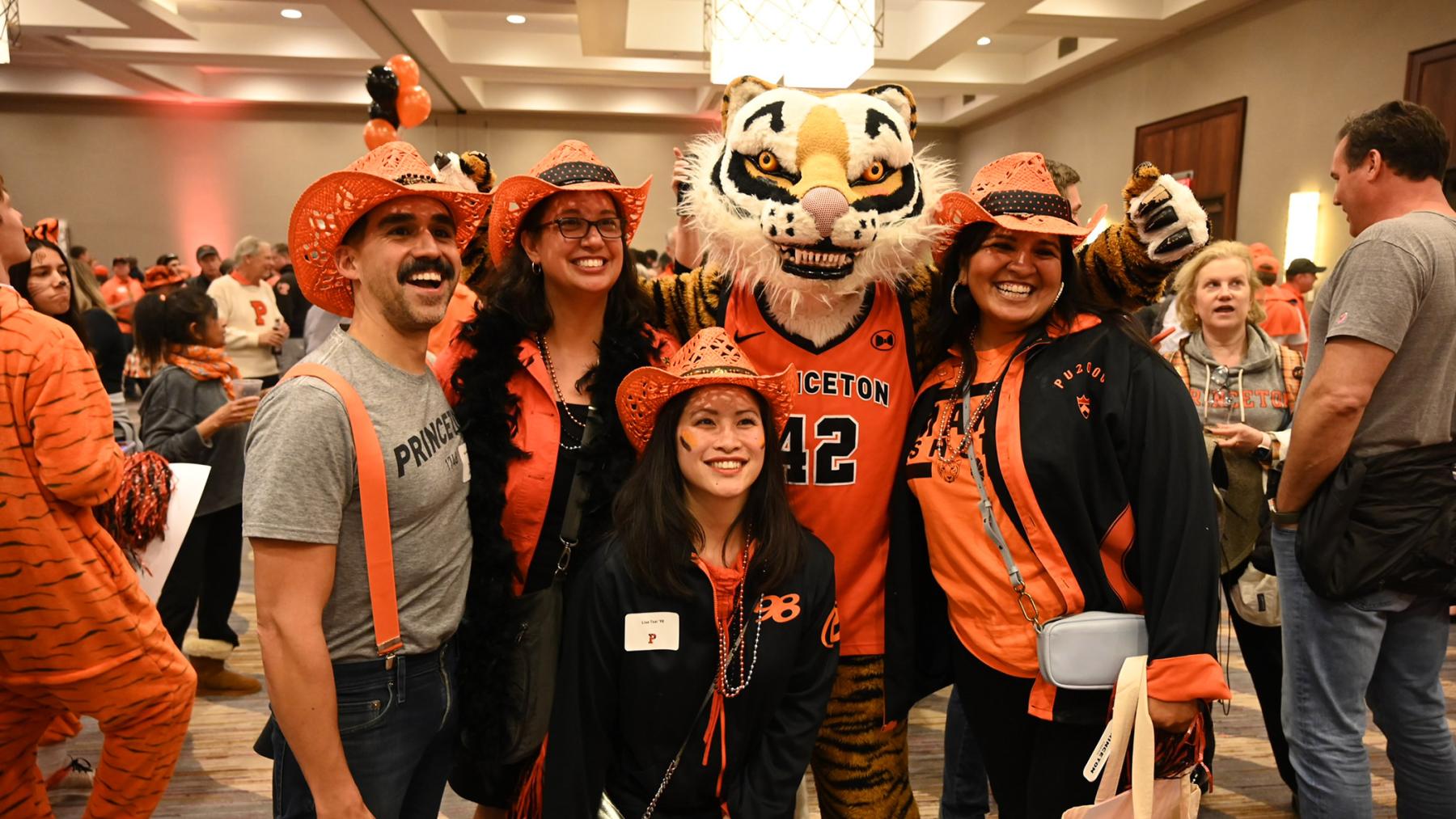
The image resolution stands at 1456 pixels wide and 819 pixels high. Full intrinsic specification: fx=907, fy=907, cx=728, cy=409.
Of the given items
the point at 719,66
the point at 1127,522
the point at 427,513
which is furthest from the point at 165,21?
the point at 1127,522

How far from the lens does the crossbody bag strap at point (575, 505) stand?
1.88 meters

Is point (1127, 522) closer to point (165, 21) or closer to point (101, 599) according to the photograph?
point (101, 599)

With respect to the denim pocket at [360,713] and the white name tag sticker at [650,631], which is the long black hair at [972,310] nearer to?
the white name tag sticker at [650,631]

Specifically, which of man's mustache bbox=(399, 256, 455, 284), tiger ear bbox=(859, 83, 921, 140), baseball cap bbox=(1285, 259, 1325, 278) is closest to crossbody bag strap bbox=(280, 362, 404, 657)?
man's mustache bbox=(399, 256, 455, 284)

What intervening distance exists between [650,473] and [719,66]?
2044 millimetres

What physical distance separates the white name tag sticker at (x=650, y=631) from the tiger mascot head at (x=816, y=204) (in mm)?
738

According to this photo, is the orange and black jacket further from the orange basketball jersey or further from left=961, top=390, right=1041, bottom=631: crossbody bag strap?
the orange basketball jersey

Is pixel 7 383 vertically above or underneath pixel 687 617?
above

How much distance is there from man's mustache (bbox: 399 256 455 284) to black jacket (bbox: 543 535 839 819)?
2.04ft

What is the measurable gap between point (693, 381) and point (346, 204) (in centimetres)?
71

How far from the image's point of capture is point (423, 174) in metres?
1.69

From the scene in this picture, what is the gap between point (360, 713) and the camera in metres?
1.55

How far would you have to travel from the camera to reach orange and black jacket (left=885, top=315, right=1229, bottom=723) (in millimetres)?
1680

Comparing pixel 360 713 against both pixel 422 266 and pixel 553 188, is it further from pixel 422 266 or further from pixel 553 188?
pixel 553 188
